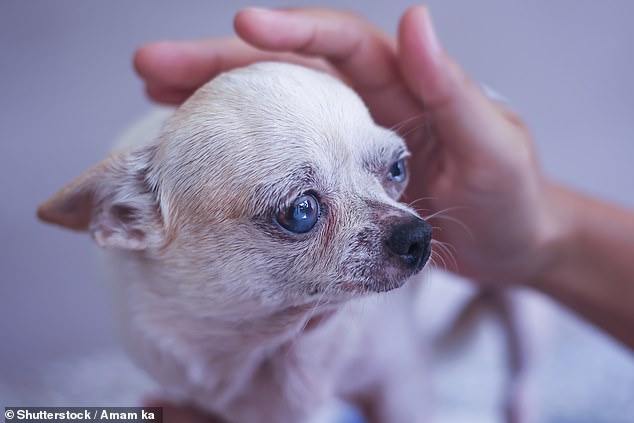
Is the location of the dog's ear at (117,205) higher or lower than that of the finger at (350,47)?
lower

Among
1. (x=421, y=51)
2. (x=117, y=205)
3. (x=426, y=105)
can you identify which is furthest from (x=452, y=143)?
(x=117, y=205)

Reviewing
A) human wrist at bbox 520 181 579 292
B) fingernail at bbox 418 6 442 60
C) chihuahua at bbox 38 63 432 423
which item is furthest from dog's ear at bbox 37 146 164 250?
human wrist at bbox 520 181 579 292

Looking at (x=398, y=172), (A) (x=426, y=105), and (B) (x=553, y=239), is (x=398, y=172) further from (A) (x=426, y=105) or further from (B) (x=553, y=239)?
(B) (x=553, y=239)

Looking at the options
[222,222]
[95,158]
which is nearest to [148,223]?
[222,222]

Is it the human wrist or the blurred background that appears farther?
the blurred background

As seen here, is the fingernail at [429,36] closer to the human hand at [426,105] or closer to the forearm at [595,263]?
the human hand at [426,105]

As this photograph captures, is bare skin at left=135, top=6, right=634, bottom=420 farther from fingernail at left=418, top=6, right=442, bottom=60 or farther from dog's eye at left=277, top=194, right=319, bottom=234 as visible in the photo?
dog's eye at left=277, top=194, right=319, bottom=234

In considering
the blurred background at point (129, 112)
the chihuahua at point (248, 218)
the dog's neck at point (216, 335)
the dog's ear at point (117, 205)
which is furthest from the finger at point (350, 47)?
the blurred background at point (129, 112)
